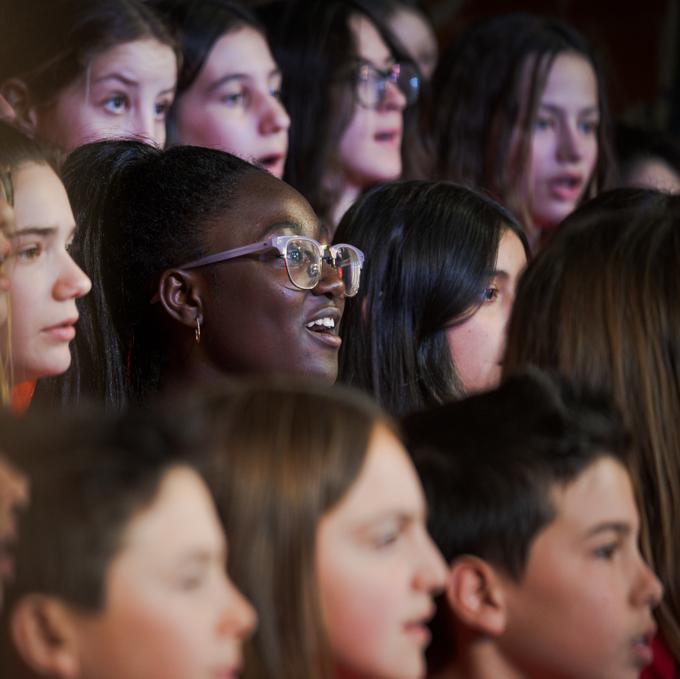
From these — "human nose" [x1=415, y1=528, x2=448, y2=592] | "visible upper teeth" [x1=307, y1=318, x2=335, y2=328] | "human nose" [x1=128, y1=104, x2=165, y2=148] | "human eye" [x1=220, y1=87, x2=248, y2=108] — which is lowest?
"human nose" [x1=415, y1=528, x2=448, y2=592]

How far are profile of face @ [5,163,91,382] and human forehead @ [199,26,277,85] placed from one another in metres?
1.43

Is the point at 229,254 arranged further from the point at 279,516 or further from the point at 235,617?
the point at 235,617

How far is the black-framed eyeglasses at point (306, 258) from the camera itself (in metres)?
2.60

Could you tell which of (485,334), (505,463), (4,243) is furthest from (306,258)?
(505,463)

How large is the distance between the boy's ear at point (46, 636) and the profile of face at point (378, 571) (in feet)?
1.00

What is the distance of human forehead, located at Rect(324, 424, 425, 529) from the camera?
1512 millimetres

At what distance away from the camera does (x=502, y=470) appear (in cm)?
171

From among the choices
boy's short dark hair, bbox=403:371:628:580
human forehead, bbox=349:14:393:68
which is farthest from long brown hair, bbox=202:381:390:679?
human forehead, bbox=349:14:393:68

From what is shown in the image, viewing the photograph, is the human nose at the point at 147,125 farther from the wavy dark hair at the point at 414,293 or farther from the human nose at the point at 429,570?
the human nose at the point at 429,570

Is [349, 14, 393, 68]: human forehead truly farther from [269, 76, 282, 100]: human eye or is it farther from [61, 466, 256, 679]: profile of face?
[61, 466, 256, 679]: profile of face

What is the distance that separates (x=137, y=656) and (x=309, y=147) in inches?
109

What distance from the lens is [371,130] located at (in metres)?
3.97

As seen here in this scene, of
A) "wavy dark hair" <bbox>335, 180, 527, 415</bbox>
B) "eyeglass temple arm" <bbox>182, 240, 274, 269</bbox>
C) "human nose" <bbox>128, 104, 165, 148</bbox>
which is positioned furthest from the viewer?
"human nose" <bbox>128, 104, 165, 148</bbox>

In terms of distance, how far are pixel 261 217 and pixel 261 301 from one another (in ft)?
0.52
